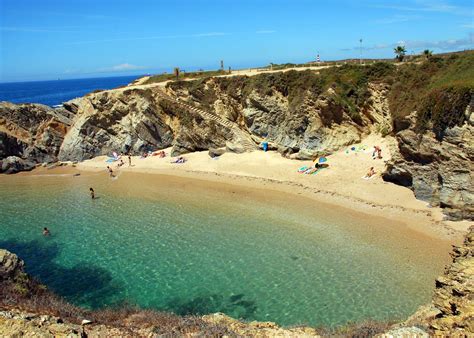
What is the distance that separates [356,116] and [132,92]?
23.5 metres

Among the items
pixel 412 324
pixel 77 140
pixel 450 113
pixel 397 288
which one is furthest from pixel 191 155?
pixel 412 324

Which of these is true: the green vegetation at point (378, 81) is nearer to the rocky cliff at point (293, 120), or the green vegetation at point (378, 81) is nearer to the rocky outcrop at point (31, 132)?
the rocky cliff at point (293, 120)

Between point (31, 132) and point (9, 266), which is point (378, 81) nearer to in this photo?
point (9, 266)

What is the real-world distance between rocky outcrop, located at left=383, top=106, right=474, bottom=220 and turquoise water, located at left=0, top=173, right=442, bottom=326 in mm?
3612

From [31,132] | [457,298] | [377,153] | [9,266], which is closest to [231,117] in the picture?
[377,153]

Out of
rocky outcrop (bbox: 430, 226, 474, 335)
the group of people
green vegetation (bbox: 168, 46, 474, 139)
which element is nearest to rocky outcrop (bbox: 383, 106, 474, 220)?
green vegetation (bbox: 168, 46, 474, 139)

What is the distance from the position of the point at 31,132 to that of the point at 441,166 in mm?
42334

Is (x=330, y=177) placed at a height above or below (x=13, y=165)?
below

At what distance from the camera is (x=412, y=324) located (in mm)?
9172

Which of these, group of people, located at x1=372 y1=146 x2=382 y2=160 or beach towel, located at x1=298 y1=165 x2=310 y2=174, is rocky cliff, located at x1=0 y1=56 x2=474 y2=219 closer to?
beach towel, located at x1=298 y1=165 x2=310 y2=174

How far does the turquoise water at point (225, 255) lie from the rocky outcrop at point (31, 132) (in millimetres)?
14104

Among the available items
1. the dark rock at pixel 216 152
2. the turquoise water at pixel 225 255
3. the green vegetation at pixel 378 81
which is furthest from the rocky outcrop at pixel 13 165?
the dark rock at pixel 216 152

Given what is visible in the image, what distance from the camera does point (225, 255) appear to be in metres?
19.3

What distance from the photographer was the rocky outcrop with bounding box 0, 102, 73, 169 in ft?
137
